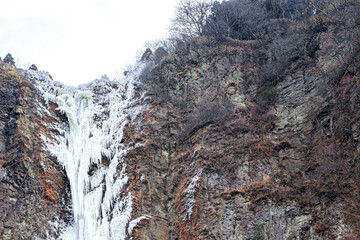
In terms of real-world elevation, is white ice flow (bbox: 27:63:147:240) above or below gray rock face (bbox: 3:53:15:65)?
below

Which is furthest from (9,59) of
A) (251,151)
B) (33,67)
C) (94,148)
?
(251,151)

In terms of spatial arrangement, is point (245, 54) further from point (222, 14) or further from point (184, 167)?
point (184, 167)

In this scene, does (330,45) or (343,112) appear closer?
(343,112)

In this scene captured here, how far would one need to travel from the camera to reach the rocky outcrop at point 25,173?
14.9 m

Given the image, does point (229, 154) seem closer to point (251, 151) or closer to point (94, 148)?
point (251, 151)

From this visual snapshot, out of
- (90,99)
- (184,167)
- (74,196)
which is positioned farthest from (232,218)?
(90,99)

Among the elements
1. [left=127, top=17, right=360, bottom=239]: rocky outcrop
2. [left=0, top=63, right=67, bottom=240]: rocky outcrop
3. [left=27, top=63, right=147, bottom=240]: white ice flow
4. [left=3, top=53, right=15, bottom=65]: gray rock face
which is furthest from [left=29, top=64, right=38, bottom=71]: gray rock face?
[left=127, top=17, right=360, bottom=239]: rocky outcrop

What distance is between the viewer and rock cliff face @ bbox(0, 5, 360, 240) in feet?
44.1

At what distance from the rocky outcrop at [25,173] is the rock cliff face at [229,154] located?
0.15 ft

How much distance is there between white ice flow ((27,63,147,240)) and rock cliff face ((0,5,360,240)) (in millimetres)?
442

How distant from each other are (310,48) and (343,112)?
5347 mm

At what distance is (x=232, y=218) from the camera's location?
13992 millimetres

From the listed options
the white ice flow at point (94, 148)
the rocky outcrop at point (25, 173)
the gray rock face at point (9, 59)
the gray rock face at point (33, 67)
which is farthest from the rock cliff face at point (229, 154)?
→ the gray rock face at point (33, 67)

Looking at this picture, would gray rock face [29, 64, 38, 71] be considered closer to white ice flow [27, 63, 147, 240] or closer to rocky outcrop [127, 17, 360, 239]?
white ice flow [27, 63, 147, 240]
